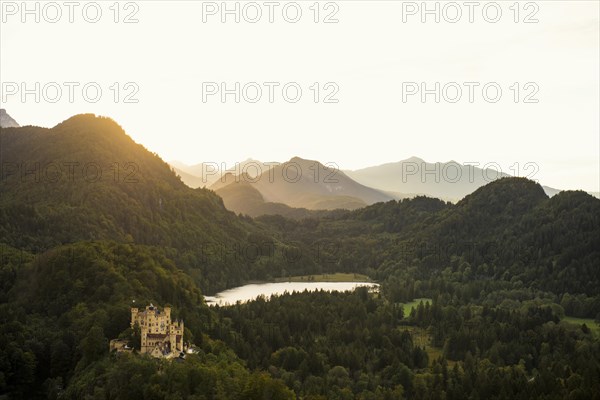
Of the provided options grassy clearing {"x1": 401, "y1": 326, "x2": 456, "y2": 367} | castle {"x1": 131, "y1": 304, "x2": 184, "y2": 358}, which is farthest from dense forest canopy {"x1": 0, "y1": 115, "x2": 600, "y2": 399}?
castle {"x1": 131, "y1": 304, "x2": 184, "y2": 358}

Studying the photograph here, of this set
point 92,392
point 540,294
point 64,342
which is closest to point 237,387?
point 92,392

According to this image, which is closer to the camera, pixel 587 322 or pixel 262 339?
pixel 262 339

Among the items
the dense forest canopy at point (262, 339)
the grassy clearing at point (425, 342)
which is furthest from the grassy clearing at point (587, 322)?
the grassy clearing at point (425, 342)

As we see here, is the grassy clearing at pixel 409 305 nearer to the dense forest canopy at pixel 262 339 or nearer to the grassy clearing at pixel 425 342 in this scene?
→ the dense forest canopy at pixel 262 339

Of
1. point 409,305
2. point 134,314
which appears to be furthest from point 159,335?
point 409,305

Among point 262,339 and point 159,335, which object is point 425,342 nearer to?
point 262,339

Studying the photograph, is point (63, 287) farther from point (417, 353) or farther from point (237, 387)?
point (417, 353)
